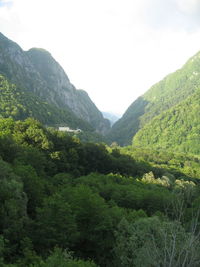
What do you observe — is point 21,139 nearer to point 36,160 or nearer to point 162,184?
point 36,160

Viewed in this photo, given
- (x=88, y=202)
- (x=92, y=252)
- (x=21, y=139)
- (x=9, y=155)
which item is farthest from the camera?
(x=21, y=139)

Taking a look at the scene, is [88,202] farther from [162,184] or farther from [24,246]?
[162,184]

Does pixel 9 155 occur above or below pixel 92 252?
above

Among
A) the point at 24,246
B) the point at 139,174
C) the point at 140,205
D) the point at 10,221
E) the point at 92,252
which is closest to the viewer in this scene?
the point at 24,246

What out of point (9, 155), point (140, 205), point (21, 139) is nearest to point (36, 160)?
point (9, 155)

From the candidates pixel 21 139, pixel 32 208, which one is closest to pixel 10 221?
pixel 32 208

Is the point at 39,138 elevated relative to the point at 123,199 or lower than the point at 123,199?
elevated

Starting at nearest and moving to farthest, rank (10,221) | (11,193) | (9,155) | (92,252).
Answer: (10,221)
(11,193)
(92,252)
(9,155)

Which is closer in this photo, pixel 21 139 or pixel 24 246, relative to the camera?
pixel 24 246

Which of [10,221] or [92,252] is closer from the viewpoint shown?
[10,221]
